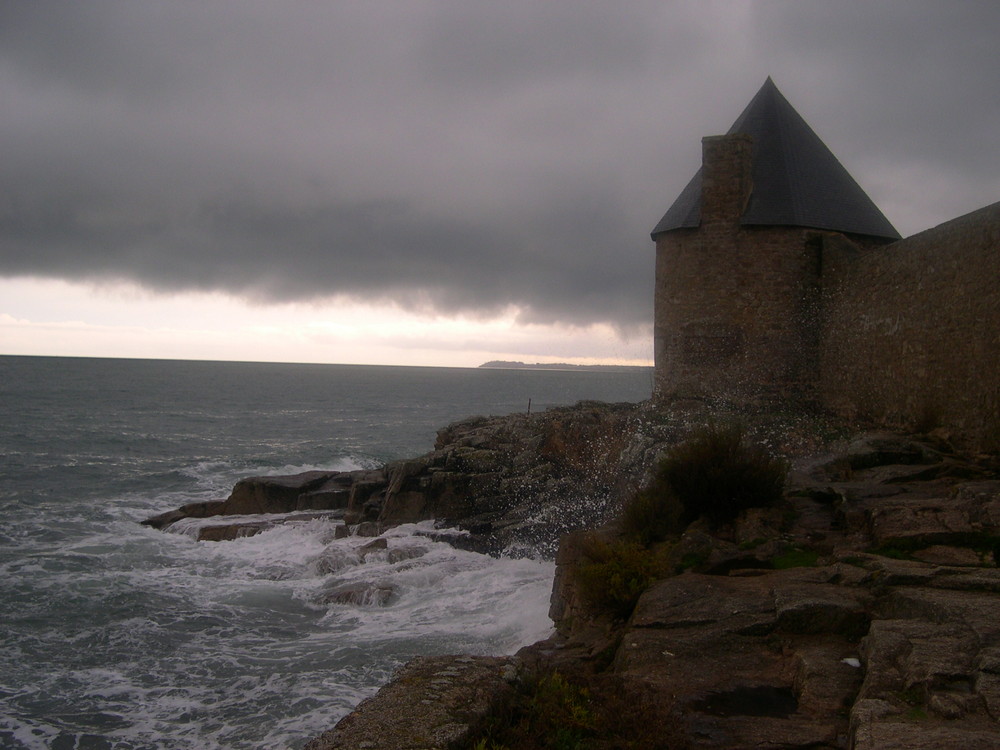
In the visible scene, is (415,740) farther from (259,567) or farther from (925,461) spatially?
(259,567)

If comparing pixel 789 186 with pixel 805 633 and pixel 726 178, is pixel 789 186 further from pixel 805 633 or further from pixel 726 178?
pixel 805 633

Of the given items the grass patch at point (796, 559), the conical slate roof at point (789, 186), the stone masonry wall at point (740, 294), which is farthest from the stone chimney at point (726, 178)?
the grass patch at point (796, 559)

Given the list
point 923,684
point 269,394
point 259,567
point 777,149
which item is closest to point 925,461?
point 923,684

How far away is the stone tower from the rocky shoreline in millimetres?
3171

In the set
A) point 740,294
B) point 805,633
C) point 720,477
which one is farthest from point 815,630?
point 740,294

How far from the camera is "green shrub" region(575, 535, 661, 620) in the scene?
7621 mm

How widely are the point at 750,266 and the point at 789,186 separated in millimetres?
1992

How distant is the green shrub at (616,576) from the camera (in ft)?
25.0

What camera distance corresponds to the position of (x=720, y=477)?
9.88m

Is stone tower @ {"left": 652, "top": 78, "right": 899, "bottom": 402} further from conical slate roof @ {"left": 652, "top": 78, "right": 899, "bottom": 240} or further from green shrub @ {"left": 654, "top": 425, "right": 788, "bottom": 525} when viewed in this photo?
green shrub @ {"left": 654, "top": 425, "right": 788, "bottom": 525}

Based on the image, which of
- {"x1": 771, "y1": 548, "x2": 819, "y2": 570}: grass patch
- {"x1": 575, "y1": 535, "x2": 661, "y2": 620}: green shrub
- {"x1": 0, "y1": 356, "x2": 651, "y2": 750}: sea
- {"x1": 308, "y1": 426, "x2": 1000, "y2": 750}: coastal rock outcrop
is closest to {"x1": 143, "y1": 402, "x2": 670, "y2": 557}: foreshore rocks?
{"x1": 0, "y1": 356, "x2": 651, "y2": 750}: sea

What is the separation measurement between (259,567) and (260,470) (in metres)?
19.7

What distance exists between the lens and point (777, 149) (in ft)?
57.2

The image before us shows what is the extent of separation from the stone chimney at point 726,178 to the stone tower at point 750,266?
20mm
